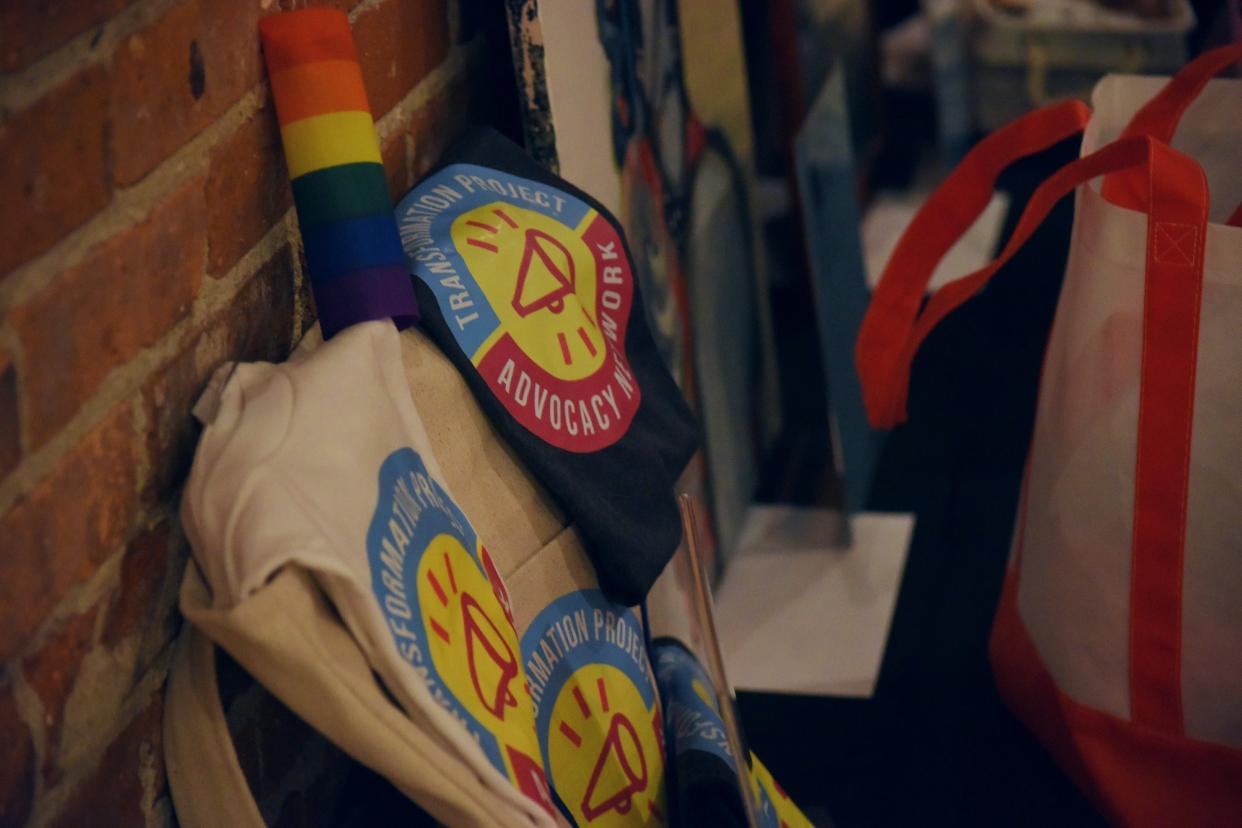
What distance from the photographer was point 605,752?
2.96 ft

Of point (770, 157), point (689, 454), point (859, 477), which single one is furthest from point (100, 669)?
point (770, 157)

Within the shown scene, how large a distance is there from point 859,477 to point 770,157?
748 mm

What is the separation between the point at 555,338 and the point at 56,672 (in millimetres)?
397

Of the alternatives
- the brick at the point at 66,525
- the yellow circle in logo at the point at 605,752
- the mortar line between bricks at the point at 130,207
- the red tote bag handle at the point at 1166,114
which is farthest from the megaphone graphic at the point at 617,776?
the red tote bag handle at the point at 1166,114

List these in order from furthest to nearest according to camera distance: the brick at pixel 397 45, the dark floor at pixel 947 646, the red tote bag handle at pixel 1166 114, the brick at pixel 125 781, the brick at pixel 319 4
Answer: the dark floor at pixel 947 646 < the red tote bag handle at pixel 1166 114 < the brick at pixel 397 45 < the brick at pixel 319 4 < the brick at pixel 125 781

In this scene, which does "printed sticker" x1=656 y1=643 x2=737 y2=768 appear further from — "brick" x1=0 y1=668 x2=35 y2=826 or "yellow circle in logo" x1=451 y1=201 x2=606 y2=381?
"brick" x1=0 y1=668 x2=35 y2=826

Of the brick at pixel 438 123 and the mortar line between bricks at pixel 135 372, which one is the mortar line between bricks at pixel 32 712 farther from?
the brick at pixel 438 123

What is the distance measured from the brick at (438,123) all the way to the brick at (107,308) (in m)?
0.32

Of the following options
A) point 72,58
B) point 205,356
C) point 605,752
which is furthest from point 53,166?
point 605,752

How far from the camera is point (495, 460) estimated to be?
0.90m

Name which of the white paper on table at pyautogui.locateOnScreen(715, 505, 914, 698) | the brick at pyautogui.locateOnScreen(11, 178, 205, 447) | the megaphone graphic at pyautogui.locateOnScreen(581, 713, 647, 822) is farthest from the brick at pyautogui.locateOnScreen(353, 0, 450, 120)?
the white paper on table at pyautogui.locateOnScreen(715, 505, 914, 698)

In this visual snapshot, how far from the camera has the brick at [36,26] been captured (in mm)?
604

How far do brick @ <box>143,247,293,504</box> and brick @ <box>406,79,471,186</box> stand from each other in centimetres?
22

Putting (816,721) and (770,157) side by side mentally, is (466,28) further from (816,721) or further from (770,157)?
(770,157)
